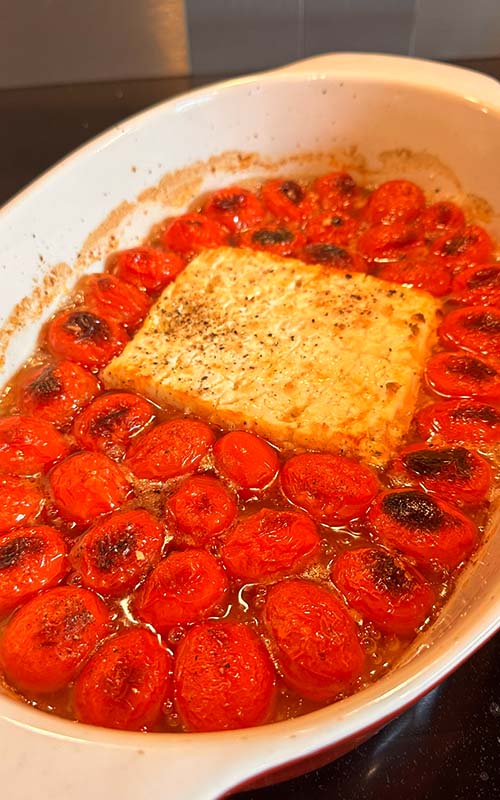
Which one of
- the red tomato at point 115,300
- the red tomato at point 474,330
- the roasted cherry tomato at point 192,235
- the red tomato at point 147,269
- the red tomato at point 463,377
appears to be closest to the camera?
the red tomato at point 463,377

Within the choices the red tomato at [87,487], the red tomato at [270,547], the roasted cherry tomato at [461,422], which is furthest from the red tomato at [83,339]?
the roasted cherry tomato at [461,422]

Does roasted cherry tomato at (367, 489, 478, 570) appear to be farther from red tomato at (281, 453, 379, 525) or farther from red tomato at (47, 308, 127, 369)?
red tomato at (47, 308, 127, 369)

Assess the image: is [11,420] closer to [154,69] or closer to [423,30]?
[154,69]

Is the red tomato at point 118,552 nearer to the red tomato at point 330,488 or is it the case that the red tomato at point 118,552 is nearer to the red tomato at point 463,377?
the red tomato at point 330,488

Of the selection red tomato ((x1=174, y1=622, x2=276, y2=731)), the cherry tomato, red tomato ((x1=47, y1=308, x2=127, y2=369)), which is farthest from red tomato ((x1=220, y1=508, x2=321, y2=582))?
the cherry tomato

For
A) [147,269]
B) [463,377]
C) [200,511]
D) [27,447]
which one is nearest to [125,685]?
[200,511]

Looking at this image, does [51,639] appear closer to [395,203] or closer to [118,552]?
[118,552]

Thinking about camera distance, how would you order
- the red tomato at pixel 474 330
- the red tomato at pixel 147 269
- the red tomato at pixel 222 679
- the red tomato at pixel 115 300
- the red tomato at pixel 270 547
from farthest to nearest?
1. the red tomato at pixel 147 269
2. the red tomato at pixel 115 300
3. the red tomato at pixel 474 330
4. the red tomato at pixel 270 547
5. the red tomato at pixel 222 679
